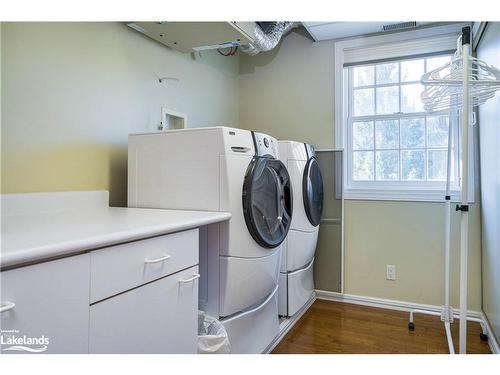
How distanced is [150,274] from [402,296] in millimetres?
2410

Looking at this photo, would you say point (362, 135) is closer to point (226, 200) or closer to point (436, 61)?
point (436, 61)

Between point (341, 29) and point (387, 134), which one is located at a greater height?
point (341, 29)

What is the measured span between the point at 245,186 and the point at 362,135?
1.82m

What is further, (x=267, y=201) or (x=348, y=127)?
(x=348, y=127)

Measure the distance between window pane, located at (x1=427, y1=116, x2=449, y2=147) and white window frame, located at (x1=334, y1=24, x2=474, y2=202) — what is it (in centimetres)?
23

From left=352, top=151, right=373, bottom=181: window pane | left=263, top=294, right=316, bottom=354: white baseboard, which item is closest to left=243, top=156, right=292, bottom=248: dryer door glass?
left=263, top=294, right=316, bottom=354: white baseboard

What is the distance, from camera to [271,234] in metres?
1.89

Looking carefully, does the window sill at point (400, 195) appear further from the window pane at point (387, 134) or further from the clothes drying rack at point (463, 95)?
the clothes drying rack at point (463, 95)

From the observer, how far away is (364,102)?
3.07 m

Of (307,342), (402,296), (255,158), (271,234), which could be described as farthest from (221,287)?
(402,296)

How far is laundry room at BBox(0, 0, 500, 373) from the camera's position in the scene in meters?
1.07

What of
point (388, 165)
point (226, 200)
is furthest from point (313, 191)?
point (226, 200)

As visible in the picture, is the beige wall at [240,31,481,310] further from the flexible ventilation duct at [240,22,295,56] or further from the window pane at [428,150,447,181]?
the flexible ventilation duct at [240,22,295,56]

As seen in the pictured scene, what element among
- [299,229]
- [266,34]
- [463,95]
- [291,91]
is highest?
[266,34]
